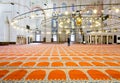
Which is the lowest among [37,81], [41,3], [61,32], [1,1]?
[37,81]

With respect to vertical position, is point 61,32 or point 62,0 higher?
point 62,0

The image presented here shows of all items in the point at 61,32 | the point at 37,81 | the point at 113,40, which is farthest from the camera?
the point at 61,32

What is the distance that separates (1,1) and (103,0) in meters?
15.7

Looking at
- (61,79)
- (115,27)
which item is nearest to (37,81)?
(61,79)

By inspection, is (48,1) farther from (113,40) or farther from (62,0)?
(113,40)

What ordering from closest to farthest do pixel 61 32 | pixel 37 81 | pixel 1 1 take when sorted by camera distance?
pixel 37 81, pixel 1 1, pixel 61 32

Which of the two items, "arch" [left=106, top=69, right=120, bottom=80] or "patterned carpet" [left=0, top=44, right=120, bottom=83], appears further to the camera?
"arch" [left=106, top=69, right=120, bottom=80]

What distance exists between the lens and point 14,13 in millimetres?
18078

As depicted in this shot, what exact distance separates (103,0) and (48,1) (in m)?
8.32

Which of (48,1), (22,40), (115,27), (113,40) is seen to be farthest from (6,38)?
(113,40)

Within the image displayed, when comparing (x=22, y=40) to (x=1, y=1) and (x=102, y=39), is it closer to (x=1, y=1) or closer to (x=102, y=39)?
(x=1, y=1)

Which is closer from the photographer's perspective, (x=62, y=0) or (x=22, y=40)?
(x=22, y=40)

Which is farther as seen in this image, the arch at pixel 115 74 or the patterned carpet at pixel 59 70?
the arch at pixel 115 74

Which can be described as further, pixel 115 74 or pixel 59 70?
pixel 59 70
